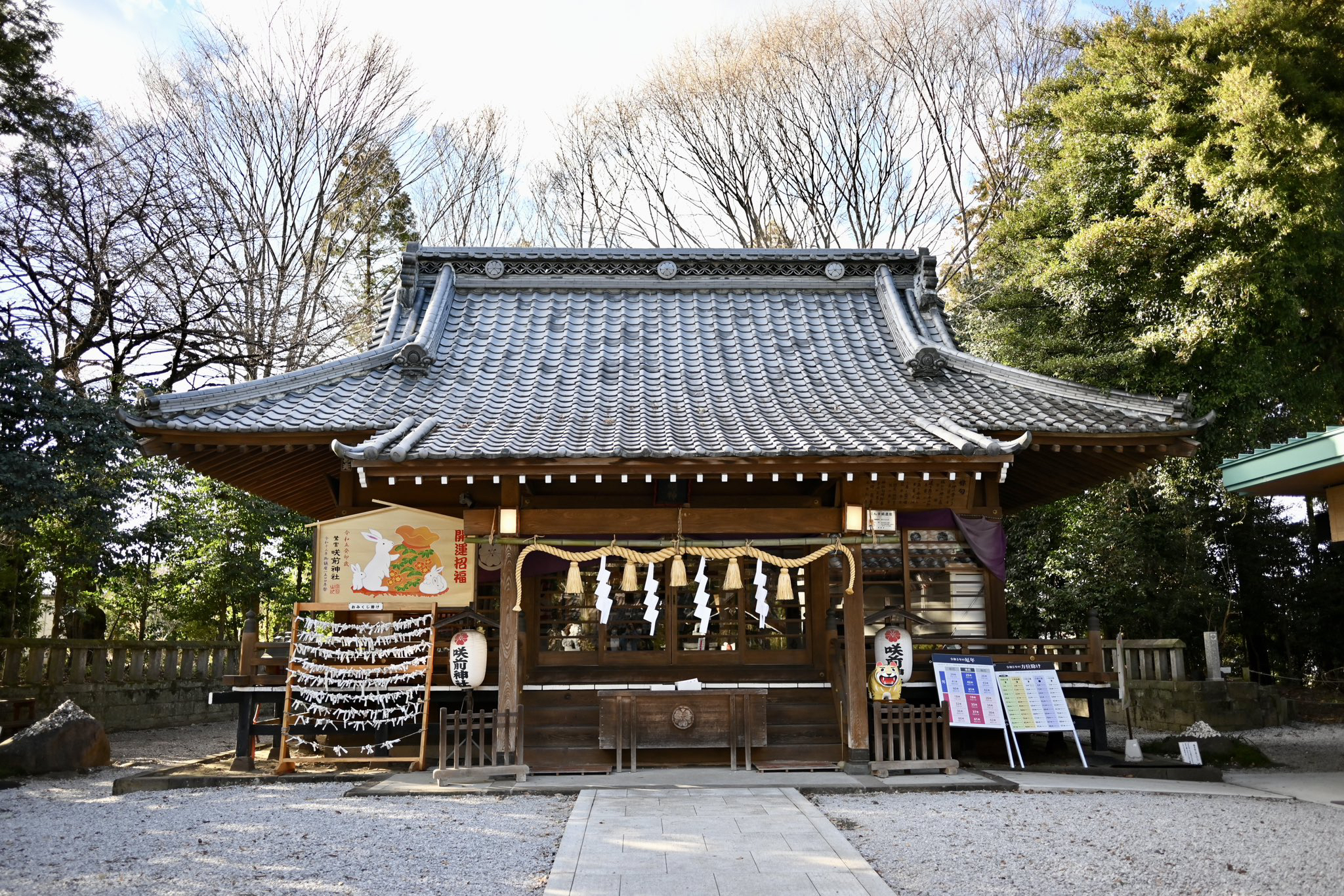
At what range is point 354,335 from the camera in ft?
74.6

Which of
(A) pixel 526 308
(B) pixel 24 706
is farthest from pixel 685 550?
(B) pixel 24 706

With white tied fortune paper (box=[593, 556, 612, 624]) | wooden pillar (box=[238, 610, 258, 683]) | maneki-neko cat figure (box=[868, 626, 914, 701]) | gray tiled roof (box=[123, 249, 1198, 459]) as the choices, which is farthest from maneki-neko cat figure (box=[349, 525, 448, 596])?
maneki-neko cat figure (box=[868, 626, 914, 701])

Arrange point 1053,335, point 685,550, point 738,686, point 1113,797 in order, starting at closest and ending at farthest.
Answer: point 1113,797, point 685,550, point 738,686, point 1053,335

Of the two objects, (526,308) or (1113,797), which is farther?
(526,308)

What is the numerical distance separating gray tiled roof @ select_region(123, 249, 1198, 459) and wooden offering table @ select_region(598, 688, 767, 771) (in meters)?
2.61

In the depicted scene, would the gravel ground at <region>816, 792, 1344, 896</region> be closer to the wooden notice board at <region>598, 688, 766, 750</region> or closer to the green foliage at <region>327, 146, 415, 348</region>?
the wooden notice board at <region>598, 688, 766, 750</region>

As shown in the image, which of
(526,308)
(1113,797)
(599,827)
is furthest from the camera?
(526,308)

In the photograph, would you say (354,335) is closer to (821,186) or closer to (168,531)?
(168,531)

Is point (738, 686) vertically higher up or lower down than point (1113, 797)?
higher up

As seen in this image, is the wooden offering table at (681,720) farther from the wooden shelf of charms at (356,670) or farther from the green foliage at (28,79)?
the green foliage at (28,79)

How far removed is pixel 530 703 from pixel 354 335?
15176mm

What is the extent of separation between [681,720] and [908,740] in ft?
7.59

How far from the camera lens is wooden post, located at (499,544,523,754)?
898cm

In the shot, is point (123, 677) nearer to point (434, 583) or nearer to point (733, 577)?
point (434, 583)
